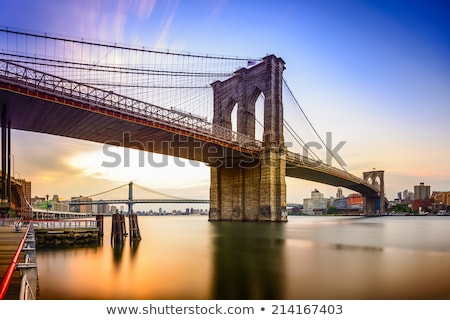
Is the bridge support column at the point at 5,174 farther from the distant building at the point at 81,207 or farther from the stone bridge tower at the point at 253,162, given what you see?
the distant building at the point at 81,207

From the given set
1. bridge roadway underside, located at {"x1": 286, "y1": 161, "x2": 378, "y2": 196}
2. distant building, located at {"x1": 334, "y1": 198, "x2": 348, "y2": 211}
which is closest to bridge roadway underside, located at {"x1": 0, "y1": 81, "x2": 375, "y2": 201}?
bridge roadway underside, located at {"x1": 286, "y1": 161, "x2": 378, "y2": 196}

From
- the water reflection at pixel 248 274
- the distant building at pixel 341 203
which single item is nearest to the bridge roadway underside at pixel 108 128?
the water reflection at pixel 248 274

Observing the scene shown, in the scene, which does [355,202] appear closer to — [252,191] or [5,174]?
[252,191]

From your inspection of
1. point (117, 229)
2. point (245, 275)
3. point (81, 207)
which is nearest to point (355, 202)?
point (81, 207)

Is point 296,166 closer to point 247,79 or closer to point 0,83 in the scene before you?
point 247,79

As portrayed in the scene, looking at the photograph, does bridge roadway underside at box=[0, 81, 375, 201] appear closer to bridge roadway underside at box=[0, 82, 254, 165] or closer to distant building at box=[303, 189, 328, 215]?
bridge roadway underside at box=[0, 82, 254, 165]
